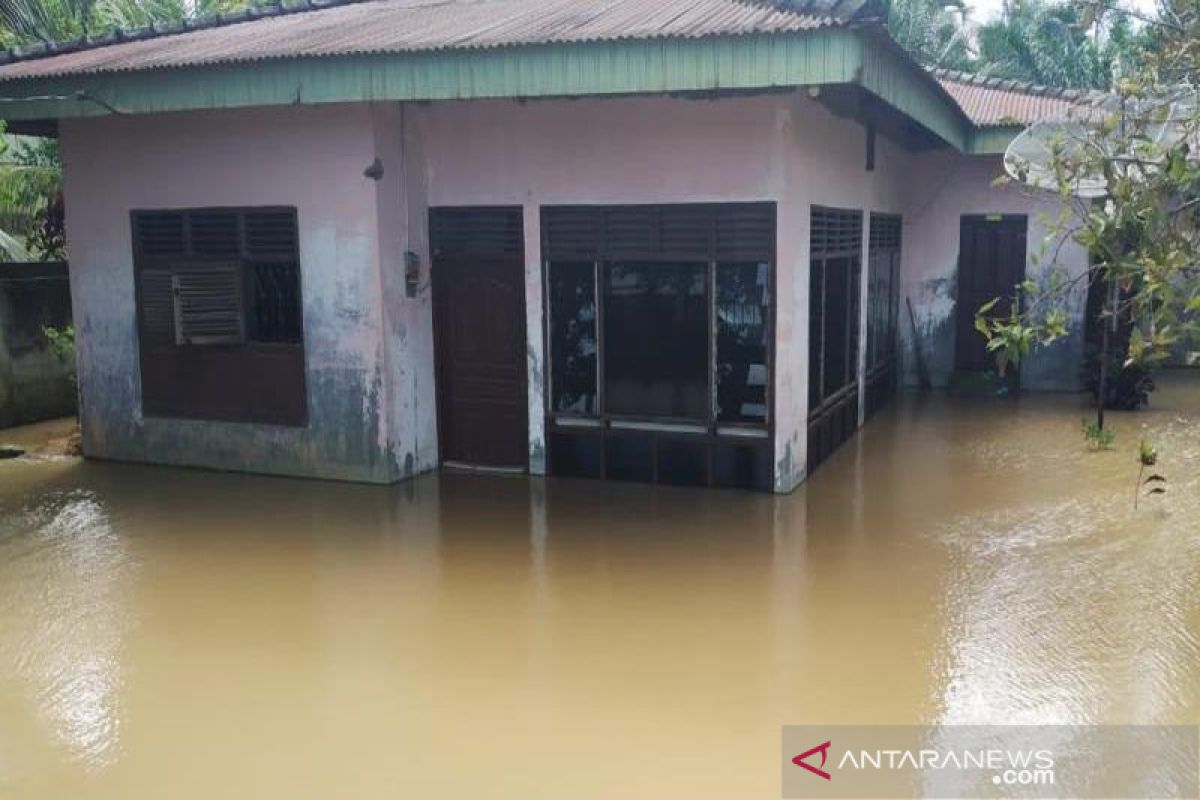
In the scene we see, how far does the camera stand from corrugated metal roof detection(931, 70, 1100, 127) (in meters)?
12.4

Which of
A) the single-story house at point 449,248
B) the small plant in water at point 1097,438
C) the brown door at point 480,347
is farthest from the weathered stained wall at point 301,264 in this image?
the small plant in water at point 1097,438

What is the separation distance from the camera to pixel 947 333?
13.6 metres

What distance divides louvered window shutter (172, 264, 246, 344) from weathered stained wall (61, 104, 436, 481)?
609 mm

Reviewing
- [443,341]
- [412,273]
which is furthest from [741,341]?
[412,273]

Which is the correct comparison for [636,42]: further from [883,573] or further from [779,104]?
[883,573]

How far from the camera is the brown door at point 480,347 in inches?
348

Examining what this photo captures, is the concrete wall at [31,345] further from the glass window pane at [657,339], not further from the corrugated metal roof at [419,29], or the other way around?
the glass window pane at [657,339]

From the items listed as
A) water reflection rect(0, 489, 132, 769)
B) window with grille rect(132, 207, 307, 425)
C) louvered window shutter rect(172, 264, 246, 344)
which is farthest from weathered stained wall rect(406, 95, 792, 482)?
water reflection rect(0, 489, 132, 769)

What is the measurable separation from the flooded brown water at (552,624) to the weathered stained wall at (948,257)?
4.39 m

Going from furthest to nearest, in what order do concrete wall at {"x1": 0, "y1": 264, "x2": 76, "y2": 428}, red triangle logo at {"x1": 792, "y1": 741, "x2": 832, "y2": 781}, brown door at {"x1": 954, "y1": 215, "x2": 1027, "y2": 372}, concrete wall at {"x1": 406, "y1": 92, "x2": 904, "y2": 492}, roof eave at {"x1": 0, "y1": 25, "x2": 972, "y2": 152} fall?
brown door at {"x1": 954, "y1": 215, "x2": 1027, "y2": 372} → concrete wall at {"x1": 0, "y1": 264, "x2": 76, "y2": 428} → concrete wall at {"x1": 406, "y1": 92, "x2": 904, "y2": 492} → roof eave at {"x1": 0, "y1": 25, "x2": 972, "y2": 152} → red triangle logo at {"x1": 792, "y1": 741, "x2": 832, "y2": 781}

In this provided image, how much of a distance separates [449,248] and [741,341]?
102 inches

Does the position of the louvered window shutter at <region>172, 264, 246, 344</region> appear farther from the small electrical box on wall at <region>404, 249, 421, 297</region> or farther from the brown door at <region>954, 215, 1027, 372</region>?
the brown door at <region>954, 215, 1027, 372</region>

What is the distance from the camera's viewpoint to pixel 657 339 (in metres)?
8.42

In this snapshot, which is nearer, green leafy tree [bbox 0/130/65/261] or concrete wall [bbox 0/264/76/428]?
concrete wall [bbox 0/264/76/428]
